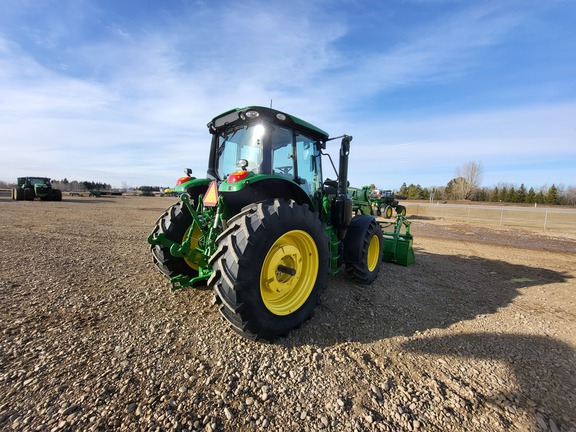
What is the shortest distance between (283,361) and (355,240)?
2.37m

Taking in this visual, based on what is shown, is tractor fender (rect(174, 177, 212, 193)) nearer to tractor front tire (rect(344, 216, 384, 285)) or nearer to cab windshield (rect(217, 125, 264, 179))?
cab windshield (rect(217, 125, 264, 179))

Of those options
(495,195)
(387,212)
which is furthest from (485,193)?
(387,212)

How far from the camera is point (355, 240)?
167 inches

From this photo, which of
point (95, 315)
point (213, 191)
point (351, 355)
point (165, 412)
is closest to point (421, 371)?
point (351, 355)

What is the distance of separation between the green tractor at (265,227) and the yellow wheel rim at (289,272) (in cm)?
1

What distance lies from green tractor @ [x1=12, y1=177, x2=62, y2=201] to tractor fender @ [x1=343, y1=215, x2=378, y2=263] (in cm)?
2784

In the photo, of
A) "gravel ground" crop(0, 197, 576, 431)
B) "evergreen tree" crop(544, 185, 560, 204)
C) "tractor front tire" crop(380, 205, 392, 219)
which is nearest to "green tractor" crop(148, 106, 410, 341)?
"gravel ground" crop(0, 197, 576, 431)

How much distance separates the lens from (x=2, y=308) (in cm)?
290

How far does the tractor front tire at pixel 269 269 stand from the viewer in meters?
2.29

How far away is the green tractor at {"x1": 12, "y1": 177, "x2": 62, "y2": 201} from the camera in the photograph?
2227cm


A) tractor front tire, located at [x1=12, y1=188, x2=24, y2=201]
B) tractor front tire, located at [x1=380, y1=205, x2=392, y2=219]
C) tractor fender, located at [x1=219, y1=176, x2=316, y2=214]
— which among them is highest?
tractor fender, located at [x1=219, y1=176, x2=316, y2=214]

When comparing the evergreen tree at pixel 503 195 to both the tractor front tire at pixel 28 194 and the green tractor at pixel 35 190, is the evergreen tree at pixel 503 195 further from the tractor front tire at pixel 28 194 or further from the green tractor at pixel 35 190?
the tractor front tire at pixel 28 194

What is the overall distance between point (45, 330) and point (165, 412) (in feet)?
5.52

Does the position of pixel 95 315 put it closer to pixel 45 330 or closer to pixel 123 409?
pixel 45 330
